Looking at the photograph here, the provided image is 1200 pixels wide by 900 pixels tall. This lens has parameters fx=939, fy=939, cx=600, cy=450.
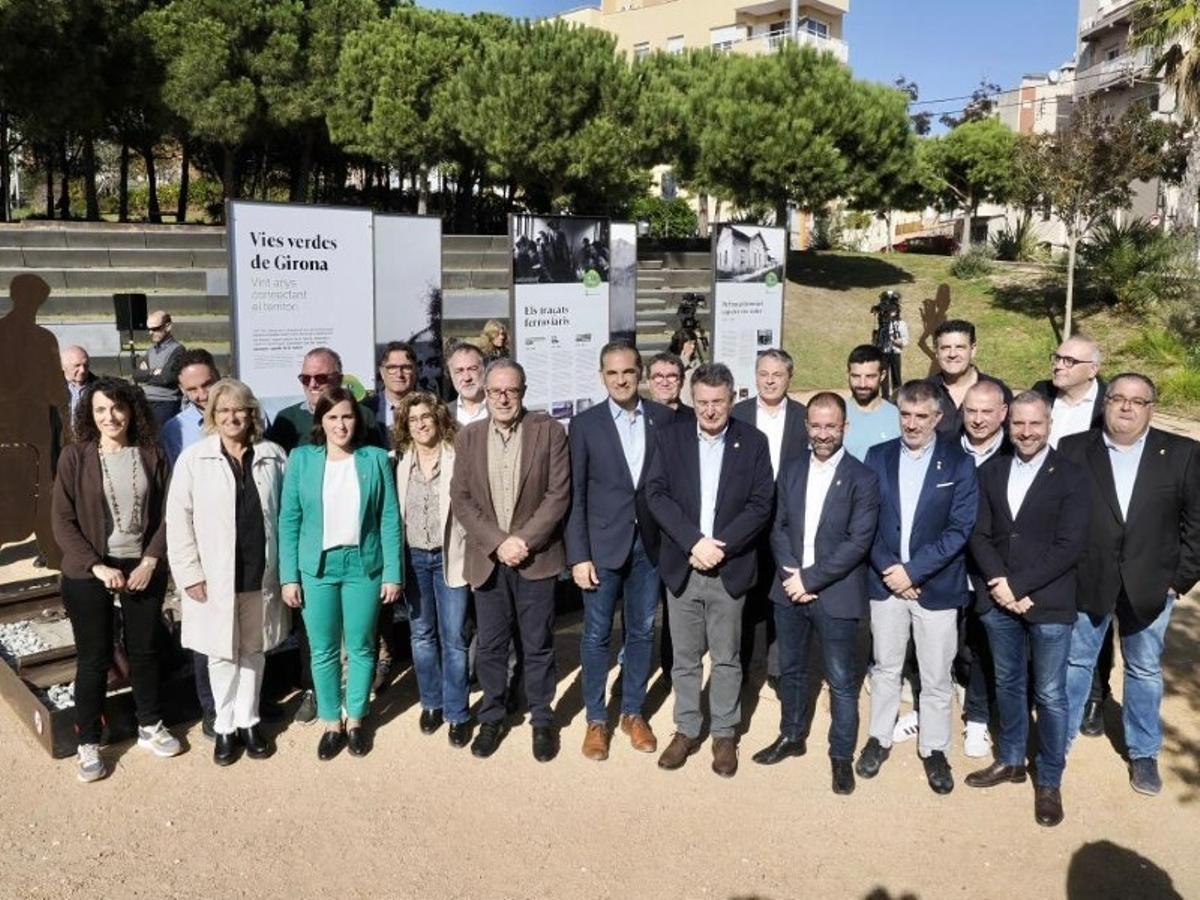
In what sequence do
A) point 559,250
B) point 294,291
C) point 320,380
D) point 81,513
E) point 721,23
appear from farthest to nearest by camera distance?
1. point 721,23
2. point 559,250
3. point 294,291
4. point 320,380
5. point 81,513

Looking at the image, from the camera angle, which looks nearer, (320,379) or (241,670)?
(241,670)

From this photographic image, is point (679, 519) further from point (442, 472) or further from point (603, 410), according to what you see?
point (442, 472)

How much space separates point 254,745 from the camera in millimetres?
4227

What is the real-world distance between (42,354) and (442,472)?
3.79 m

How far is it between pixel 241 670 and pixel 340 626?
461 millimetres

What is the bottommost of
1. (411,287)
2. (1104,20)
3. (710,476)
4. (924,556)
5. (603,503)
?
(924,556)

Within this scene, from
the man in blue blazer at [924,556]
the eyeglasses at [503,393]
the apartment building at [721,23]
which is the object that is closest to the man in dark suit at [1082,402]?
the man in blue blazer at [924,556]

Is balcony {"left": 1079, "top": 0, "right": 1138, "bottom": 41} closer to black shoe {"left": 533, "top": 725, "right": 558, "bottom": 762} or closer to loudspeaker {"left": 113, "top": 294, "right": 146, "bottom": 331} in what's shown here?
loudspeaker {"left": 113, "top": 294, "right": 146, "bottom": 331}

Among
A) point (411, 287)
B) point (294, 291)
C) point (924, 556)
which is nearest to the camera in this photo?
point (924, 556)

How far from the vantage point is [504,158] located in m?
19.9

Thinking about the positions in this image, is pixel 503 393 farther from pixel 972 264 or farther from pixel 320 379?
pixel 972 264

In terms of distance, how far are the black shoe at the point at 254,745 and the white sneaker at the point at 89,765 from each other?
584 mm

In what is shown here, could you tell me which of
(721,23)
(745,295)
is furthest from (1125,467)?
(721,23)

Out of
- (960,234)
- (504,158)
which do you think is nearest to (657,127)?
(504,158)
